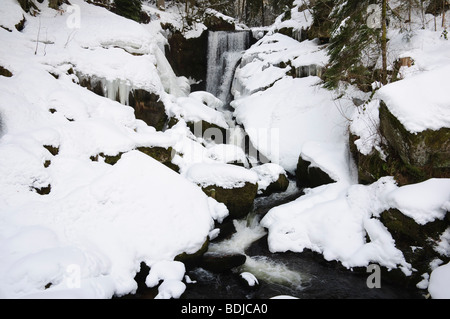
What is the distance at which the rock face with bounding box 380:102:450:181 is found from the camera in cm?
519

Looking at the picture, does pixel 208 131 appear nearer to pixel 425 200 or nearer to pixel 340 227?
pixel 340 227

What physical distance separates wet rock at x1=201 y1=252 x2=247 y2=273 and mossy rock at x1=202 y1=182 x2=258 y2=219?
1704 mm

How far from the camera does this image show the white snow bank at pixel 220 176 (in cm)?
701

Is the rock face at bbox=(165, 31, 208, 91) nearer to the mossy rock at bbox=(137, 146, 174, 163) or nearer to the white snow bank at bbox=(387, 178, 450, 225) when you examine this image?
the mossy rock at bbox=(137, 146, 174, 163)

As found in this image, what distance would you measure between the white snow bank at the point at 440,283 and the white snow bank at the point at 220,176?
4350mm

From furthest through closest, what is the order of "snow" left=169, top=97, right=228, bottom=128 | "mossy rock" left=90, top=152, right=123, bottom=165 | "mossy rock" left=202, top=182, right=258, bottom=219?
"snow" left=169, top=97, right=228, bottom=128
"mossy rock" left=202, top=182, right=258, bottom=219
"mossy rock" left=90, top=152, right=123, bottom=165

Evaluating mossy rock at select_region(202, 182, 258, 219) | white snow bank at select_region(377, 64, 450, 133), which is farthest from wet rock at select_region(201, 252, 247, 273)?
white snow bank at select_region(377, 64, 450, 133)

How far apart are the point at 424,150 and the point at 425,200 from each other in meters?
1.24

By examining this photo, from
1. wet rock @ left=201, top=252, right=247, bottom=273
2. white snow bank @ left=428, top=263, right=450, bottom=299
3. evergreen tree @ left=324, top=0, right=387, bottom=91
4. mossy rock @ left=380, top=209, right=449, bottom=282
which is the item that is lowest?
wet rock @ left=201, top=252, right=247, bottom=273

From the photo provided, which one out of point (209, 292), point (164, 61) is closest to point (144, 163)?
point (209, 292)

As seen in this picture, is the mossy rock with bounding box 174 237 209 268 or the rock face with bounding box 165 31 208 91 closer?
the mossy rock with bounding box 174 237 209 268

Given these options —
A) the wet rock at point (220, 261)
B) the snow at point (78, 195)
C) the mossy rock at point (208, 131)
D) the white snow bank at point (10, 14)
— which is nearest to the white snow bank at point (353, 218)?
the wet rock at point (220, 261)

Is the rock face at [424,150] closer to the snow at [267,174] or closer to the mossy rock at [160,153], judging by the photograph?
the snow at [267,174]

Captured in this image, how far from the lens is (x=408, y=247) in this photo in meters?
4.88
